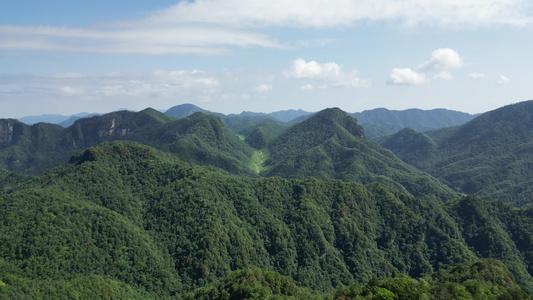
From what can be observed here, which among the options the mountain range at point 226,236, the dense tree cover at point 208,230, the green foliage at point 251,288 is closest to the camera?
the green foliage at point 251,288

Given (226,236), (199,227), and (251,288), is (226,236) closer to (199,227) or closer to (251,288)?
(199,227)

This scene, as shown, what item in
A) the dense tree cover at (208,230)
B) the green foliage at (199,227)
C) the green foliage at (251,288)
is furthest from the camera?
the green foliage at (199,227)

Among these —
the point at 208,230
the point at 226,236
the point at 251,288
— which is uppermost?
the point at 208,230

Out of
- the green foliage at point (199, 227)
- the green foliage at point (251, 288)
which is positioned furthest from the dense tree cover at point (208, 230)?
the green foliage at point (251, 288)

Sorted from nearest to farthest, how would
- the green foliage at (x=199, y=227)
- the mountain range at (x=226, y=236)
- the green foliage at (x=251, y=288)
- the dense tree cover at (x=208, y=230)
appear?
the green foliage at (x=251, y=288) < the mountain range at (x=226, y=236) < the dense tree cover at (x=208, y=230) < the green foliage at (x=199, y=227)

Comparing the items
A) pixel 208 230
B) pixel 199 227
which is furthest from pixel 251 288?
pixel 199 227

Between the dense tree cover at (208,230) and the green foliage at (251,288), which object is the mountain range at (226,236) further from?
the dense tree cover at (208,230)

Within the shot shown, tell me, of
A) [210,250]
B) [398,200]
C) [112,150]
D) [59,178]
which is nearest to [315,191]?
[398,200]

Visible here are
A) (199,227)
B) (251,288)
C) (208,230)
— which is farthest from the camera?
(199,227)

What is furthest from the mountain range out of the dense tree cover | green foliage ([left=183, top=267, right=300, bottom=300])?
the dense tree cover

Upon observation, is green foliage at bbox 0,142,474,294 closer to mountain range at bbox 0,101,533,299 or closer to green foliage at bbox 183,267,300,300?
mountain range at bbox 0,101,533,299

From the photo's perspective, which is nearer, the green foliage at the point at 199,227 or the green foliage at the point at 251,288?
the green foliage at the point at 251,288
